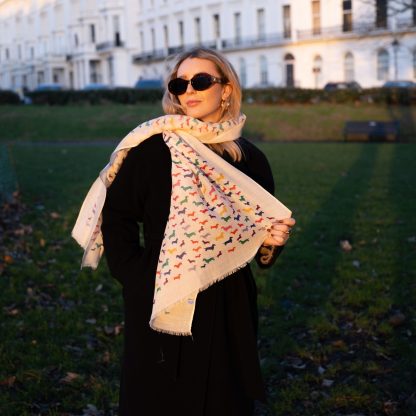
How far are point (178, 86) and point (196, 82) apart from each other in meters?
0.09

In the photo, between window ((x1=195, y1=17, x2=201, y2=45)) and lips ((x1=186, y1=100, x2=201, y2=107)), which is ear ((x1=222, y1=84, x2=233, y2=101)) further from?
window ((x1=195, y1=17, x2=201, y2=45))

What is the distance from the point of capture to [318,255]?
8781 mm

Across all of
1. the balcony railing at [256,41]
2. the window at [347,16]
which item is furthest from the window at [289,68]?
the window at [347,16]

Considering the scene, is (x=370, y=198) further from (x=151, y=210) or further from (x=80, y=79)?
(x=80, y=79)

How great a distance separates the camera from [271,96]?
3600 centimetres

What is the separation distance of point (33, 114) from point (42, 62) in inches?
2281

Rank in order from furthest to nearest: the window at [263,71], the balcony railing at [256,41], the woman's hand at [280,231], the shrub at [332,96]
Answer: the window at [263,71] < the balcony railing at [256,41] < the shrub at [332,96] < the woman's hand at [280,231]

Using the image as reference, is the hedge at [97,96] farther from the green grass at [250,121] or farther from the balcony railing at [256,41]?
the balcony railing at [256,41]

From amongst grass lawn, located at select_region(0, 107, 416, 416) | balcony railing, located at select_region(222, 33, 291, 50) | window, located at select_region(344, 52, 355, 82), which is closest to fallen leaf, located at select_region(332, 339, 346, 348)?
grass lawn, located at select_region(0, 107, 416, 416)

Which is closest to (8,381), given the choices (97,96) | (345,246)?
(345,246)

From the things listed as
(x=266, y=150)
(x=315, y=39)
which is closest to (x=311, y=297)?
(x=266, y=150)

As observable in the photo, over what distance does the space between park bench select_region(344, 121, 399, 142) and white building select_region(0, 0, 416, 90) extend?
11247mm

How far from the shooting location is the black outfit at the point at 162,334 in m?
3.04

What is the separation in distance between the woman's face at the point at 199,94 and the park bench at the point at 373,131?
2369 cm
